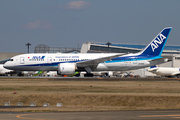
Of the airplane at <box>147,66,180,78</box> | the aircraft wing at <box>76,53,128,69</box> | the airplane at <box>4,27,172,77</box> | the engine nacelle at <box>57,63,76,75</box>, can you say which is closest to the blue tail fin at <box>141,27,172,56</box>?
the airplane at <box>4,27,172,77</box>

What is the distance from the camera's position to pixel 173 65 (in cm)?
8706

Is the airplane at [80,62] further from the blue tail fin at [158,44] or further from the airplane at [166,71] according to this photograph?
the airplane at [166,71]

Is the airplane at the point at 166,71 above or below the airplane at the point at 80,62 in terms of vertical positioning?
below

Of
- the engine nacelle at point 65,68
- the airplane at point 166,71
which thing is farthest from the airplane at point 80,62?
the airplane at point 166,71

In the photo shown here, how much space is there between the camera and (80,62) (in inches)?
1870

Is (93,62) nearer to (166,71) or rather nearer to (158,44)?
(158,44)

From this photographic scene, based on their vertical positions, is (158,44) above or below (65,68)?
above

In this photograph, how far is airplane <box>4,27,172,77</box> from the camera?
4791cm

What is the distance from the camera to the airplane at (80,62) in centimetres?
4791

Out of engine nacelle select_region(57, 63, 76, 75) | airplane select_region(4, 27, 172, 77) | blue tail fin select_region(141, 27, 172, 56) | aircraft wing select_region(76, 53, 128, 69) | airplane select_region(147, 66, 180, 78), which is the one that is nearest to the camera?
engine nacelle select_region(57, 63, 76, 75)

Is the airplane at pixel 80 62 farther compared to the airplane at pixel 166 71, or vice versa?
the airplane at pixel 166 71

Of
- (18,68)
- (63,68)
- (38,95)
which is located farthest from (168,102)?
(18,68)

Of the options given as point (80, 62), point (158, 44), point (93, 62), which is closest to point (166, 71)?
point (158, 44)

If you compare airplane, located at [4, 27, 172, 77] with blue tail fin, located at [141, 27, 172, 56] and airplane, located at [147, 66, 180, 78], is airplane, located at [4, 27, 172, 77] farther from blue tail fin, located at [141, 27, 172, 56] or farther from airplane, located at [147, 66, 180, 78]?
airplane, located at [147, 66, 180, 78]
